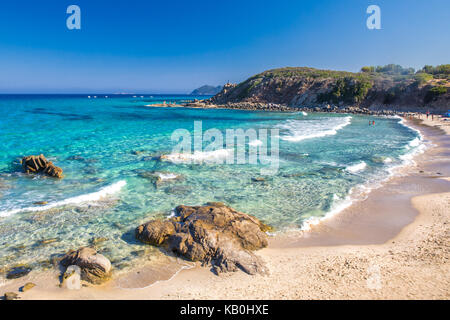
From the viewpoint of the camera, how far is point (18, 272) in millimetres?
6715

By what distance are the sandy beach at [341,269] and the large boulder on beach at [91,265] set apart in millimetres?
274

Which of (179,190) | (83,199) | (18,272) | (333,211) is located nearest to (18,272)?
(18,272)

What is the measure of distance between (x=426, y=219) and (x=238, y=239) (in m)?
7.12

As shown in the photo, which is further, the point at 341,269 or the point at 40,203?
the point at 40,203

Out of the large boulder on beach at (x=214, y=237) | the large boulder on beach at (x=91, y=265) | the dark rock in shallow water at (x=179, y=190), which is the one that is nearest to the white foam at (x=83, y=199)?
the dark rock in shallow water at (x=179, y=190)

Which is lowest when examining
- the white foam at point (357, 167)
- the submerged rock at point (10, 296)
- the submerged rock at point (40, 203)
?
the submerged rock at point (10, 296)

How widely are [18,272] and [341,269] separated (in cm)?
812

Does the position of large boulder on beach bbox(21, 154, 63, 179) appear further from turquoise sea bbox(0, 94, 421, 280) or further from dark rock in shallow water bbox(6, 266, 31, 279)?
dark rock in shallow water bbox(6, 266, 31, 279)

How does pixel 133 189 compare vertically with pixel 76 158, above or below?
below

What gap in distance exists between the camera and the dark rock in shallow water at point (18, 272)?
6.56m

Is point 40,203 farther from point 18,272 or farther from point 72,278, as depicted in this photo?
point 72,278

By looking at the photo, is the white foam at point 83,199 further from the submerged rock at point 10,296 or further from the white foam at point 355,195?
the white foam at point 355,195

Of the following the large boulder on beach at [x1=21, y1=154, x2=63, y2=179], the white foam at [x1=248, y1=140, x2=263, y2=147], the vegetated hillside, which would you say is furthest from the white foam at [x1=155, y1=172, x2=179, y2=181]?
the vegetated hillside
